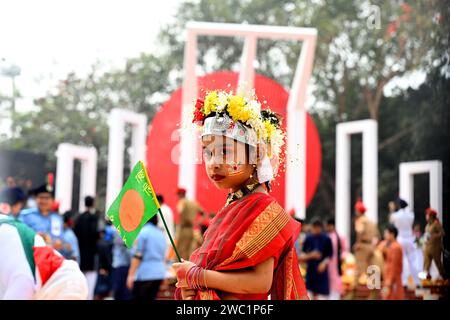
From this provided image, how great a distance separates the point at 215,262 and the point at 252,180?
1.27 feet

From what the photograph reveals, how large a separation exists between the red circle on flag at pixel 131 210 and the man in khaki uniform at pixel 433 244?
184 inches

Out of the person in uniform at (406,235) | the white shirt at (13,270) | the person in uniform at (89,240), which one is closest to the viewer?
the white shirt at (13,270)

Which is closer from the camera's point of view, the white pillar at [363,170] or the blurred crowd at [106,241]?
the blurred crowd at [106,241]

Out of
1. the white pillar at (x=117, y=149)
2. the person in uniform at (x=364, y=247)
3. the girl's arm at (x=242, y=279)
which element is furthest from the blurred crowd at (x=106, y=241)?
the girl's arm at (x=242, y=279)

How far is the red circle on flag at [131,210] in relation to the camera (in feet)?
11.2

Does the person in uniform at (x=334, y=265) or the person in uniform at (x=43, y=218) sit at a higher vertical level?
the person in uniform at (x=43, y=218)

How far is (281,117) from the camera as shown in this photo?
138 inches

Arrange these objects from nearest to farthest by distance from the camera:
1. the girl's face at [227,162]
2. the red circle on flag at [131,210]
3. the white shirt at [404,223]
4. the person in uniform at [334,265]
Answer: the girl's face at [227,162], the red circle on flag at [131,210], the white shirt at [404,223], the person in uniform at [334,265]

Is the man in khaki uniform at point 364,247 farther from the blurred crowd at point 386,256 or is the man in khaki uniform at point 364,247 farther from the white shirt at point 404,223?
the white shirt at point 404,223

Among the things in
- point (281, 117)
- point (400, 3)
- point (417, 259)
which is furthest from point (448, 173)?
point (400, 3)

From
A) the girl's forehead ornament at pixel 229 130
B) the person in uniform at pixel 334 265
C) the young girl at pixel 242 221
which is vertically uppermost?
the girl's forehead ornament at pixel 229 130

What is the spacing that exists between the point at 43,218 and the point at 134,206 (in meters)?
5.65

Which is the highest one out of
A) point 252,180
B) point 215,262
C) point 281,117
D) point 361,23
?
point 361,23

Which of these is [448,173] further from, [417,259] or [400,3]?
[400,3]
